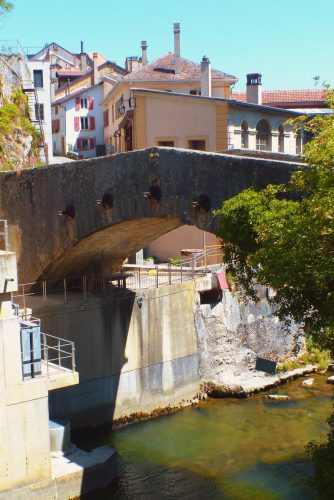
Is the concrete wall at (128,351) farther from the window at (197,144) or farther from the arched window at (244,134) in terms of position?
the arched window at (244,134)

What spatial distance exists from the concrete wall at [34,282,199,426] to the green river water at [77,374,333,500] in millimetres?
998

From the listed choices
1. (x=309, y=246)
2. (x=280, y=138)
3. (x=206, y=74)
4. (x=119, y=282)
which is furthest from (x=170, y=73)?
(x=309, y=246)

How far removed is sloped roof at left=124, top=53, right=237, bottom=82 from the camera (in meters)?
42.6

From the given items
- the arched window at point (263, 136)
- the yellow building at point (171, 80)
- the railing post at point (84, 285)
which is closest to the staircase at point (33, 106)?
the yellow building at point (171, 80)

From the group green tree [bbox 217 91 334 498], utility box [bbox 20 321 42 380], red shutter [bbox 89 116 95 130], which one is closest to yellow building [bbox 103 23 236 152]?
red shutter [bbox 89 116 95 130]

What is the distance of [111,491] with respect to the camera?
20.2 m

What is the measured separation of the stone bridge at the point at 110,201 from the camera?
17969mm

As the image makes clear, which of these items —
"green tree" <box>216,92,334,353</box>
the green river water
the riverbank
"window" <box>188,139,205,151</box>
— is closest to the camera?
"green tree" <box>216,92,334,353</box>

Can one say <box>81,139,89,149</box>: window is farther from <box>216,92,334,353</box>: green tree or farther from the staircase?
<box>216,92,334,353</box>: green tree

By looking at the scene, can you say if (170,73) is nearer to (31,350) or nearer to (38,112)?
(38,112)

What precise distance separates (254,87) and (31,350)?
2431cm

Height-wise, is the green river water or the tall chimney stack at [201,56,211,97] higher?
the tall chimney stack at [201,56,211,97]

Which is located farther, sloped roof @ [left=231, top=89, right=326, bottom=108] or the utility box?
sloped roof @ [left=231, top=89, right=326, bottom=108]

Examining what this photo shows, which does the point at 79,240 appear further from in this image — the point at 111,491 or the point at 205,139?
the point at 205,139
